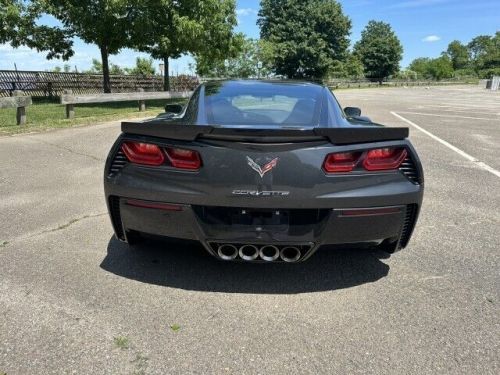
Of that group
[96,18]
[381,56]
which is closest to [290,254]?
[96,18]

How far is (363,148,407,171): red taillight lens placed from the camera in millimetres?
2871

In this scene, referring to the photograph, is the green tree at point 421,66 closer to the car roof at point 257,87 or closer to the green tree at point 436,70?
the green tree at point 436,70

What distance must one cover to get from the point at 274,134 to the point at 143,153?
2.82ft

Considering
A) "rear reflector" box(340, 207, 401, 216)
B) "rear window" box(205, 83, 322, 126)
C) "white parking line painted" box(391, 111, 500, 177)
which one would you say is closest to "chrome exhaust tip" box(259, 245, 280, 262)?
"rear reflector" box(340, 207, 401, 216)

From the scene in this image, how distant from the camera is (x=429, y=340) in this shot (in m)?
2.50

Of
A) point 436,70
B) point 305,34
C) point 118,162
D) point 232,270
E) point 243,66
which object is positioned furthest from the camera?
point 436,70

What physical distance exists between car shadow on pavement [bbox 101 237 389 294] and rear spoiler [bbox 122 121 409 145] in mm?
700

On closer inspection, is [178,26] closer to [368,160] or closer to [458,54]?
[368,160]

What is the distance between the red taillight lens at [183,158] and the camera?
282cm

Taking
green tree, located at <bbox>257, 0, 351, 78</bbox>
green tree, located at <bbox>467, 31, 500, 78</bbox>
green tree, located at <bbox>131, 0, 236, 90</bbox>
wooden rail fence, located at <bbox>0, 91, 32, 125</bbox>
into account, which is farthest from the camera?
green tree, located at <bbox>467, 31, 500, 78</bbox>

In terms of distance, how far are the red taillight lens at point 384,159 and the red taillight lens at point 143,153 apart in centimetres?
128

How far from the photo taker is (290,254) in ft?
9.57

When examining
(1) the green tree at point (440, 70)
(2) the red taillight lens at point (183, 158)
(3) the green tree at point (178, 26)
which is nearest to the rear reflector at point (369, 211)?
(2) the red taillight lens at point (183, 158)

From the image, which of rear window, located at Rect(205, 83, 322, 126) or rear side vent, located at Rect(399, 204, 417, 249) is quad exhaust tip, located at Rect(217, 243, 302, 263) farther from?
rear window, located at Rect(205, 83, 322, 126)
